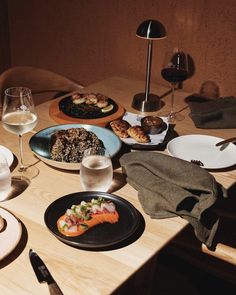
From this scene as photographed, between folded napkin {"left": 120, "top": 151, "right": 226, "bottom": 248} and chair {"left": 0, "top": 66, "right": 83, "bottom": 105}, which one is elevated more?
folded napkin {"left": 120, "top": 151, "right": 226, "bottom": 248}

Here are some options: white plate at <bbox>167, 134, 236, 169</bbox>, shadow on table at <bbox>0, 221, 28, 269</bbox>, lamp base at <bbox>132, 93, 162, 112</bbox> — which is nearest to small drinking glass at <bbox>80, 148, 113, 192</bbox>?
shadow on table at <bbox>0, 221, 28, 269</bbox>

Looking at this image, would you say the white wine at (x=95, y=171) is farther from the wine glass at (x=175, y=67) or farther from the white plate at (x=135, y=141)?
the wine glass at (x=175, y=67)

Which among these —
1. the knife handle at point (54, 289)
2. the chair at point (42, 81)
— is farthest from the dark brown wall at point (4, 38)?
the knife handle at point (54, 289)

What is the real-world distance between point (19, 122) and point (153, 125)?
0.48 meters

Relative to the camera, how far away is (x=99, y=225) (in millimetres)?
1052

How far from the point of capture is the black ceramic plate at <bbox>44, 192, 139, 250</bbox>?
99cm

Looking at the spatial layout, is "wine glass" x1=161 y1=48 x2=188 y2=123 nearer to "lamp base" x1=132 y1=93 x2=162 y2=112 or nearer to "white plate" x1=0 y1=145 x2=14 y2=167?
"lamp base" x1=132 y1=93 x2=162 y2=112

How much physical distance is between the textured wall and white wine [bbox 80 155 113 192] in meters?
1.13

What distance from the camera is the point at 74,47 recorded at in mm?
2545

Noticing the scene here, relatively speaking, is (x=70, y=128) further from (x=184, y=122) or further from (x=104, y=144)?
(x=184, y=122)

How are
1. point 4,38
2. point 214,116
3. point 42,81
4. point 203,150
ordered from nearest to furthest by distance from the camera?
point 203,150 < point 214,116 < point 42,81 < point 4,38

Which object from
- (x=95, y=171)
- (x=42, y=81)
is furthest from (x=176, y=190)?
(x=42, y=81)

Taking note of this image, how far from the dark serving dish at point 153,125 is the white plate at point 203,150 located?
7 centimetres

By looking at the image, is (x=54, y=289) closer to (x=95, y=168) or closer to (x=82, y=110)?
(x=95, y=168)
